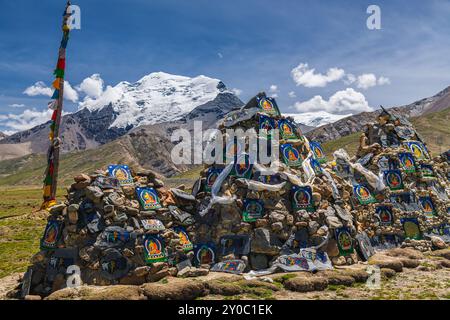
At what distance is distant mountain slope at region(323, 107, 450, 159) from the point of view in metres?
147

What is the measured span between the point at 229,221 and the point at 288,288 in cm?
610

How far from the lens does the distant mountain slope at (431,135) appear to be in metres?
147

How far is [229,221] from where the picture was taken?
2489 centimetres

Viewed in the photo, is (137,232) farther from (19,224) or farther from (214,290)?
(19,224)

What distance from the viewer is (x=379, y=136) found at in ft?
117

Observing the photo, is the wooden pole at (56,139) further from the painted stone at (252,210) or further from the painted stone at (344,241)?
the painted stone at (344,241)

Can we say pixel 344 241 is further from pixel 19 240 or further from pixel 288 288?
pixel 19 240

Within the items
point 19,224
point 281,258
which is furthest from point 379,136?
point 19,224

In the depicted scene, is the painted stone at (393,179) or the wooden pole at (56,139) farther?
the wooden pole at (56,139)

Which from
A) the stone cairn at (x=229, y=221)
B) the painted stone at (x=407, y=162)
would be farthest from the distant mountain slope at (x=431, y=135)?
the stone cairn at (x=229, y=221)

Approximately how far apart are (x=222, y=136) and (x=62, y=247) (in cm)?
1276

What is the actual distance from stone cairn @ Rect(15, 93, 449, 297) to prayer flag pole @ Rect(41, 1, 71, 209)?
1011 inches

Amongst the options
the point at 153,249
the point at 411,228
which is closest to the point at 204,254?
the point at 153,249

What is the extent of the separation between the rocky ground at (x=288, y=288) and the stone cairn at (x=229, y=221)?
1392 millimetres
